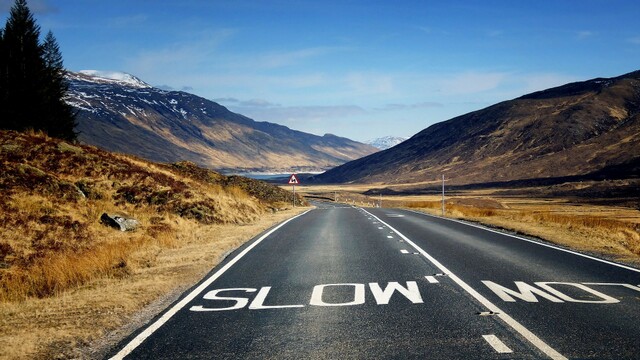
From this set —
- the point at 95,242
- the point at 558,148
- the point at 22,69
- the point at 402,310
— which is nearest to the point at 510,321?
the point at 402,310

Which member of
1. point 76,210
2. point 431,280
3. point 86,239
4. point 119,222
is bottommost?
point 431,280

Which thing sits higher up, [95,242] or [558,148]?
[558,148]

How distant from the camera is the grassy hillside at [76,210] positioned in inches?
422

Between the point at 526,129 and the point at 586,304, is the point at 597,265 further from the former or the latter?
the point at 526,129

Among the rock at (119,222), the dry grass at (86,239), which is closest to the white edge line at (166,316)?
the dry grass at (86,239)

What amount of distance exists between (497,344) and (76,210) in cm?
1649

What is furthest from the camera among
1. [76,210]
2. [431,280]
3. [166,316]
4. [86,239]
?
[76,210]

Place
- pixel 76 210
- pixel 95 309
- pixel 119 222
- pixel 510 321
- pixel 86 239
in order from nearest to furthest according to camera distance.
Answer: pixel 510 321 < pixel 95 309 < pixel 86 239 < pixel 119 222 < pixel 76 210

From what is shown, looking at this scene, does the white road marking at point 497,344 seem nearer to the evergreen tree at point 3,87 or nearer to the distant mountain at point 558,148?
the evergreen tree at point 3,87

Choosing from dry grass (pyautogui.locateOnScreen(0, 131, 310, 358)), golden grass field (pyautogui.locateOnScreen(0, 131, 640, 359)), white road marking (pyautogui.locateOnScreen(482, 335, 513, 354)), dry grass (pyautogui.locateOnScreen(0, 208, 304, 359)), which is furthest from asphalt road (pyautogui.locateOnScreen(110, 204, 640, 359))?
dry grass (pyautogui.locateOnScreen(0, 131, 310, 358))

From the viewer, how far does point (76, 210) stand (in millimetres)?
18188

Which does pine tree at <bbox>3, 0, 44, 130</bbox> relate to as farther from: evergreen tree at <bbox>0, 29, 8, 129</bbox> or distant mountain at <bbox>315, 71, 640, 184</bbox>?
distant mountain at <bbox>315, 71, 640, 184</bbox>

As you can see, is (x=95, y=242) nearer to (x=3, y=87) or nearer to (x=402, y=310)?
(x=402, y=310)

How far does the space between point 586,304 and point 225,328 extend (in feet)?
16.3
